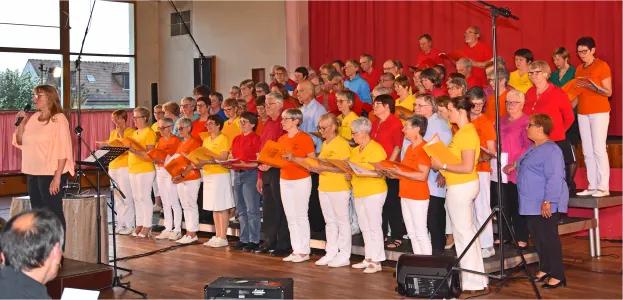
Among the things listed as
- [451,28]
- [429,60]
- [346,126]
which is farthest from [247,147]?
[451,28]

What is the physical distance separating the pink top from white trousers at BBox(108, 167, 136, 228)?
2.97 m

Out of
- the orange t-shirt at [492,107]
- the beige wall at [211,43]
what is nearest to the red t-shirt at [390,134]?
the orange t-shirt at [492,107]

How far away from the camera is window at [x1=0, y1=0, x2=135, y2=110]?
44.8ft

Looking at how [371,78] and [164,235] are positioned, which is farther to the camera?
[371,78]

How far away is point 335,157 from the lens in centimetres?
688

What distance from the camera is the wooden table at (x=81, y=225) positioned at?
22.1ft

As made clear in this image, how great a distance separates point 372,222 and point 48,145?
272 centimetres

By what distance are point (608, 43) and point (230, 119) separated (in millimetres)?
4228

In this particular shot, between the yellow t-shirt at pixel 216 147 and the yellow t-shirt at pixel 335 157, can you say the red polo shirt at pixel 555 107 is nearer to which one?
the yellow t-shirt at pixel 335 157

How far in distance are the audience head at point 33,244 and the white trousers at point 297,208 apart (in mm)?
4632

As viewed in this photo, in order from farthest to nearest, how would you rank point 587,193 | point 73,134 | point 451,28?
point 73,134, point 451,28, point 587,193

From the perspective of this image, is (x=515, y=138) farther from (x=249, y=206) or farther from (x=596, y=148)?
(x=249, y=206)

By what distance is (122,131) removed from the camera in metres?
9.38

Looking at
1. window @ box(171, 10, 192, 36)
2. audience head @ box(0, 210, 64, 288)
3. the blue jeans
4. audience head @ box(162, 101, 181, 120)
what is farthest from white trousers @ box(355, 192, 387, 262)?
window @ box(171, 10, 192, 36)
